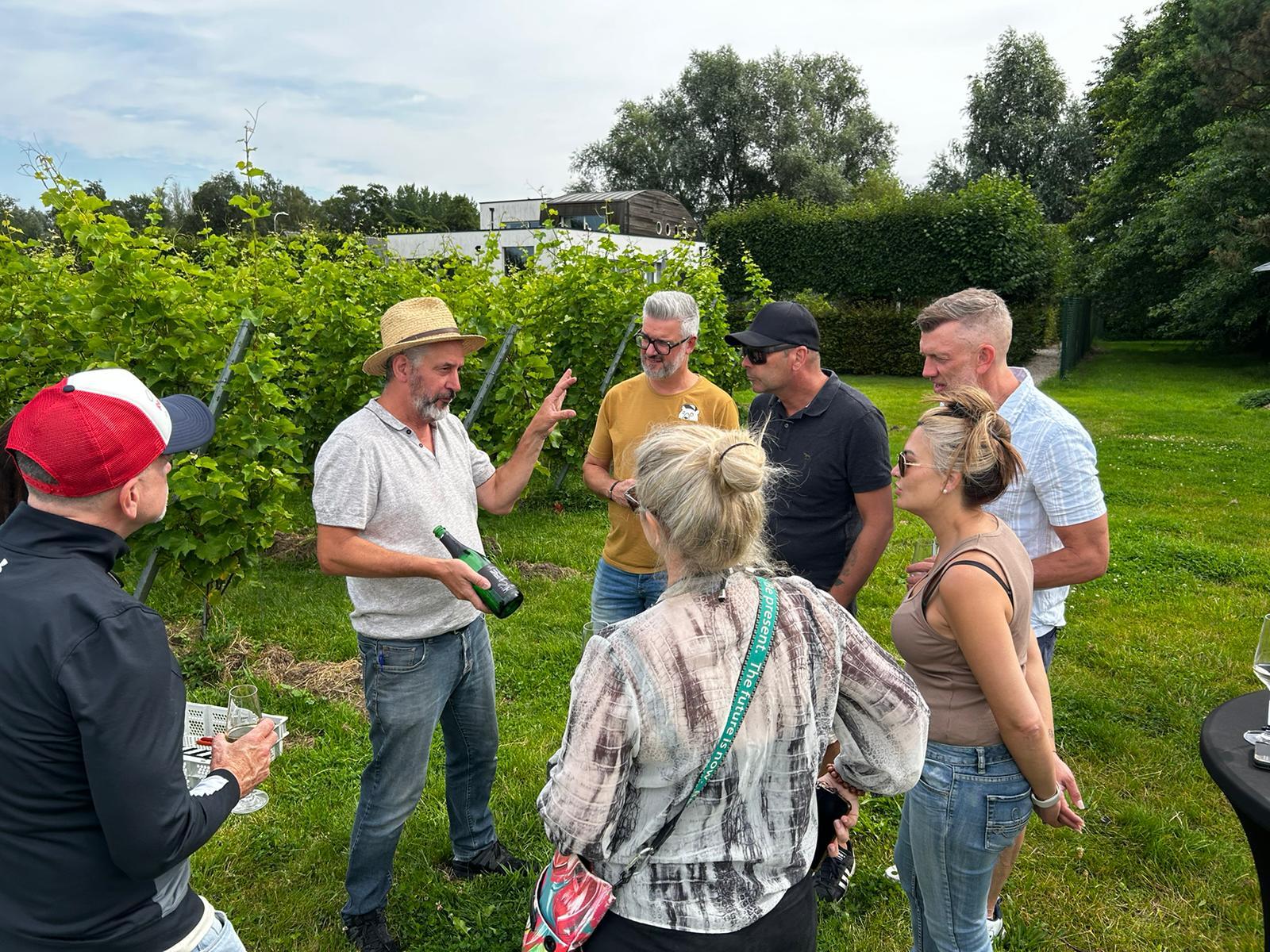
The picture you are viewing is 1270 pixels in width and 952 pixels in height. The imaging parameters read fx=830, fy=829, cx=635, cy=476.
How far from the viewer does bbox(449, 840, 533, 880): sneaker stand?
3.42 meters

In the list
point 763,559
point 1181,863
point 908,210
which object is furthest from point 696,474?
point 908,210

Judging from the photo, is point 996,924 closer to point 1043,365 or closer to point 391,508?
point 391,508

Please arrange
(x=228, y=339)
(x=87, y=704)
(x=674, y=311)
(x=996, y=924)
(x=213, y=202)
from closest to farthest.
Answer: (x=87, y=704) → (x=996, y=924) → (x=674, y=311) → (x=228, y=339) → (x=213, y=202)

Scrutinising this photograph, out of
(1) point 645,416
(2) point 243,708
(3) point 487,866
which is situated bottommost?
(3) point 487,866

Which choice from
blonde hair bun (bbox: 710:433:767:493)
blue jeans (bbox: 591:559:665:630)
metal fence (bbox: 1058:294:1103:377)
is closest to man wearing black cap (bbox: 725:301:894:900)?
blue jeans (bbox: 591:559:665:630)

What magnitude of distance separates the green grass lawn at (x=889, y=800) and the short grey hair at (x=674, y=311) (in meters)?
2.28

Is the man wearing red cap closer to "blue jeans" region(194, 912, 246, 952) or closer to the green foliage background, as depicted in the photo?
"blue jeans" region(194, 912, 246, 952)

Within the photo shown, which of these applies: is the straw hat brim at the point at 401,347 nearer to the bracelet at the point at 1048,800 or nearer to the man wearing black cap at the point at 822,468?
the man wearing black cap at the point at 822,468

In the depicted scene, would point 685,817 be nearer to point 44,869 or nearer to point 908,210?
point 44,869

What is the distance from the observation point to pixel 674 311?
151 inches

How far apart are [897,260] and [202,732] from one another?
23.5m

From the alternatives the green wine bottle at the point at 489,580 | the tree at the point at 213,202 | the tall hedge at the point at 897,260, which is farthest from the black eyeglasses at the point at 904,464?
the tree at the point at 213,202

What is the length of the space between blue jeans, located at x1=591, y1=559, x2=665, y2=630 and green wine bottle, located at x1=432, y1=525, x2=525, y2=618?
1072 mm

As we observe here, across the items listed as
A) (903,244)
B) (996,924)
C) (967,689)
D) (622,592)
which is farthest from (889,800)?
(903,244)
